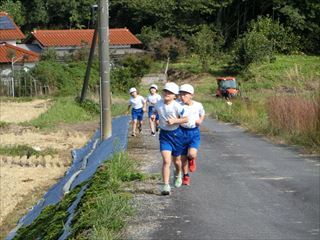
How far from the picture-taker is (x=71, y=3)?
69.2 meters

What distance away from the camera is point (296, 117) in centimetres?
1792

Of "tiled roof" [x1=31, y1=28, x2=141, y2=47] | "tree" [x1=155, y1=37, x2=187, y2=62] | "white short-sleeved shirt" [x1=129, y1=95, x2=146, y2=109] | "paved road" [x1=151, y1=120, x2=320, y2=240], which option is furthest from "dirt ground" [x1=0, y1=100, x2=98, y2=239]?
"tree" [x1=155, y1=37, x2=187, y2=62]

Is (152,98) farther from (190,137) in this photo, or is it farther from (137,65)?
(137,65)

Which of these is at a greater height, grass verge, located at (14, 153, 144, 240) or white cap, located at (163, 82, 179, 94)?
white cap, located at (163, 82, 179, 94)

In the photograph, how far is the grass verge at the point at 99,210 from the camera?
7336 mm

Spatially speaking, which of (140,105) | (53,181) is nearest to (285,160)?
(140,105)

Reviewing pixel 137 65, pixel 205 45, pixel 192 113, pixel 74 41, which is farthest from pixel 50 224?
pixel 74 41

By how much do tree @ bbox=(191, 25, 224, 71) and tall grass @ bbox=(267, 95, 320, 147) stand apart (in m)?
34.6

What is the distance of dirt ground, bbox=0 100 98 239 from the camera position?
13840mm

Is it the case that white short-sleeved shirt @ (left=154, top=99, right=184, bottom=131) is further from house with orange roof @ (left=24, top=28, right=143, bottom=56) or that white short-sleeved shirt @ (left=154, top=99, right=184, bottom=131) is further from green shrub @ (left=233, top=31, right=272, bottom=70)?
house with orange roof @ (left=24, top=28, right=143, bottom=56)

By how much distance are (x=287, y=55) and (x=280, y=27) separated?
8.78 ft

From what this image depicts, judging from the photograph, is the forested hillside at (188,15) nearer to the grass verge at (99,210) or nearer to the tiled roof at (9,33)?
the tiled roof at (9,33)

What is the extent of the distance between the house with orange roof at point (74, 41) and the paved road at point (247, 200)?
4446 cm

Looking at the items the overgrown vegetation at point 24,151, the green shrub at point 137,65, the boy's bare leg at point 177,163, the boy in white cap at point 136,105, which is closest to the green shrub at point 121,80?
the green shrub at point 137,65
